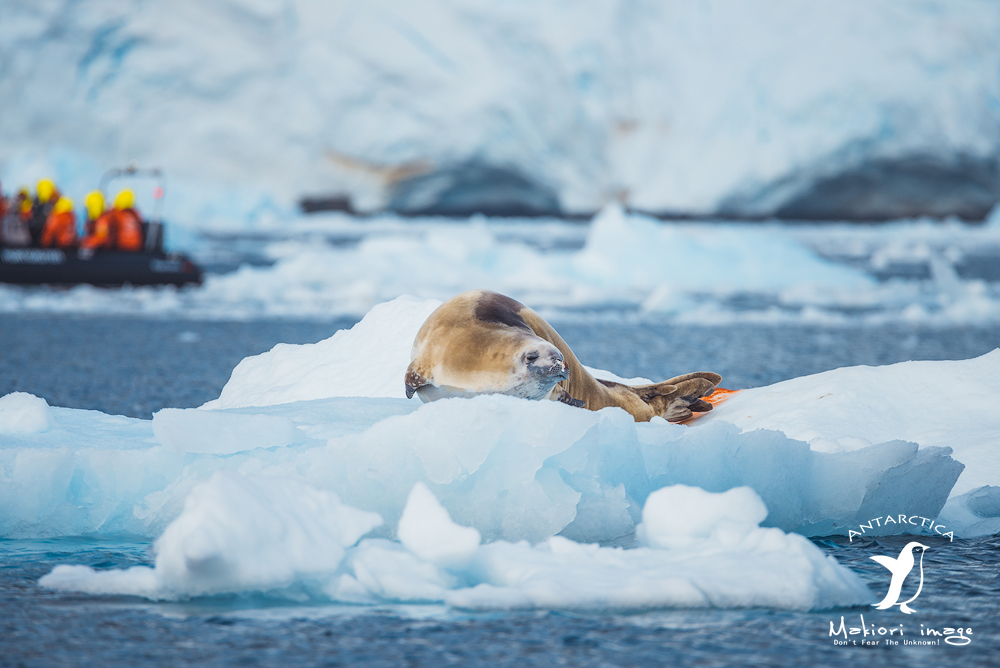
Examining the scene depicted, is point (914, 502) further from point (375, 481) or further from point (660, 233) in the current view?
point (660, 233)

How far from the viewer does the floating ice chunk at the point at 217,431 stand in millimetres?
2846

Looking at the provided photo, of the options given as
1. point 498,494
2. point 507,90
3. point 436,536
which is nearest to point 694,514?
point 498,494

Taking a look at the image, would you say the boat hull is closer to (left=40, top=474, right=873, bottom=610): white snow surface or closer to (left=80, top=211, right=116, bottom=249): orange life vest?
(left=80, top=211, right=116, bottom=249): orange life vest

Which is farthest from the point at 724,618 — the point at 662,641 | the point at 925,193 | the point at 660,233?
the point at 925,193

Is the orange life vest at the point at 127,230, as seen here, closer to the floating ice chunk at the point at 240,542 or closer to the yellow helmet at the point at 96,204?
Result: the yellow helmet at the point at 96,204

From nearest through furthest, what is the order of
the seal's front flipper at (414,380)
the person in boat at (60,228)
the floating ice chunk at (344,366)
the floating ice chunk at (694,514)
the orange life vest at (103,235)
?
the floating ice chunk at (694,514) < the seal's front flipper at (414,380) < the floating ice chunk at (344,366) < the person in boat at (60,228) < the orange life vest at (103,235)

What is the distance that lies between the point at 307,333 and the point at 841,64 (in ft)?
57.5

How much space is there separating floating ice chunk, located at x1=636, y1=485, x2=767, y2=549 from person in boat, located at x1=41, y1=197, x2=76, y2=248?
11.0 metres

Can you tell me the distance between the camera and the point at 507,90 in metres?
24.9

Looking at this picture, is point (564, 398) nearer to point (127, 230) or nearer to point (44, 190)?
point (127, 230)

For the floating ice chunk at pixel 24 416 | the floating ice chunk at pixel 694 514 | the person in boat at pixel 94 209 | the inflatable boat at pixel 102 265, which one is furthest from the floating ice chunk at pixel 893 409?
the person in boat at pixel 94 209

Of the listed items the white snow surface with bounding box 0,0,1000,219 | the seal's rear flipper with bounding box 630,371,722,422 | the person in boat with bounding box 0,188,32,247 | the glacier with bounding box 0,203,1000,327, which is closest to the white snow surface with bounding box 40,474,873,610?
the seal's rear flipper with bounding box 630,371,722,422

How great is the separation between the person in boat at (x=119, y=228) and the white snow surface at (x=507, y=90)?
36.3 ft

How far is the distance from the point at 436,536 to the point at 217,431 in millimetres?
863
